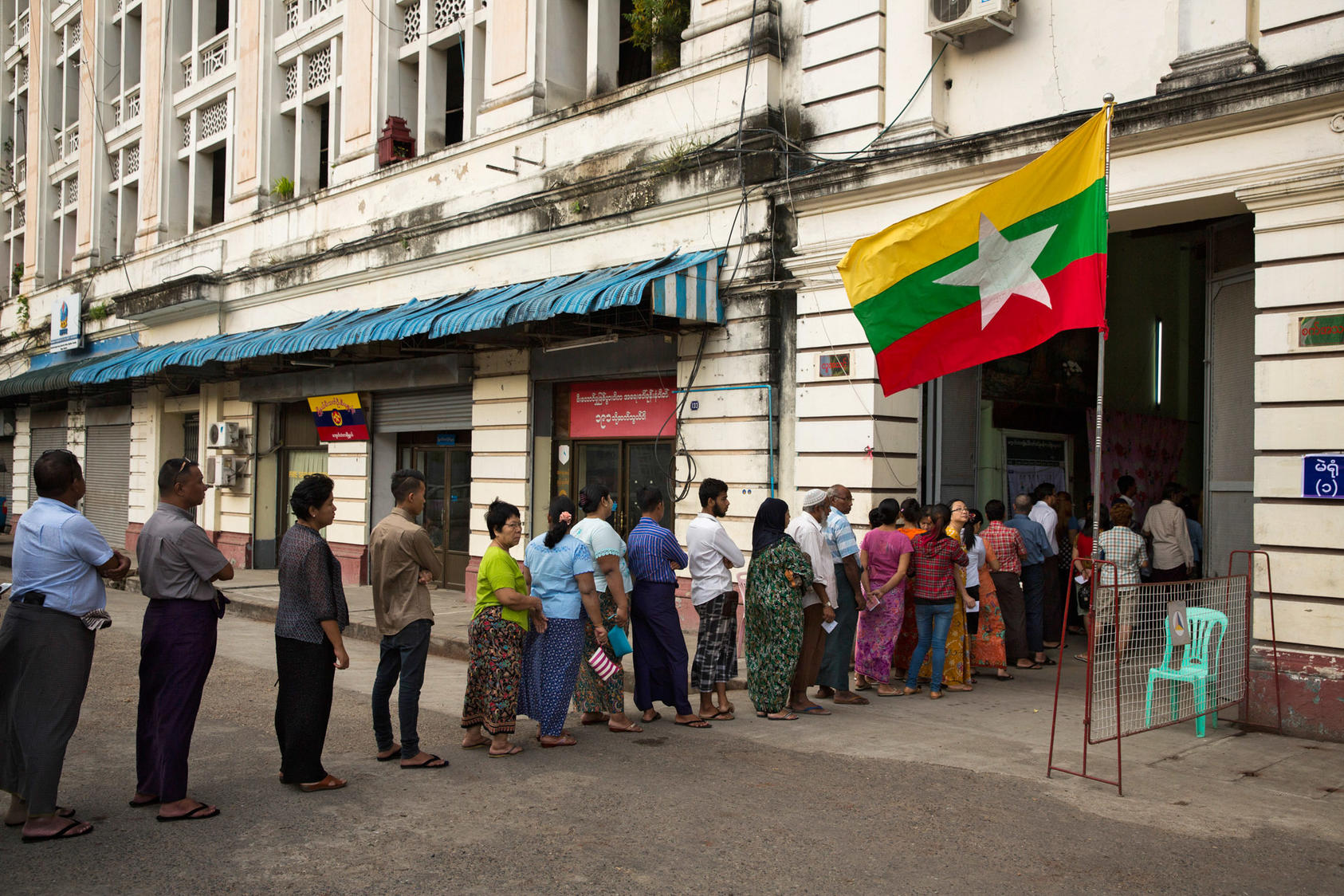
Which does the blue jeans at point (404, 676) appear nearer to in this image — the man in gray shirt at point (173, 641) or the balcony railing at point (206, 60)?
the man in gray shirt at point (173, 641)

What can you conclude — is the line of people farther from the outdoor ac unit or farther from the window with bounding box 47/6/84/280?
the window with bounding box 47/6/84/280

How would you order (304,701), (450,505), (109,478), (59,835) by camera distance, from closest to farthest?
(59,835) < (304,701) < (450,505) < (109,478)

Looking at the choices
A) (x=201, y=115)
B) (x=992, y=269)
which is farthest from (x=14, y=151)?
(x=992, y=269)

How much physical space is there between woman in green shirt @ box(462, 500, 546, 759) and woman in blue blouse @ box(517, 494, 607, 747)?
186 mm

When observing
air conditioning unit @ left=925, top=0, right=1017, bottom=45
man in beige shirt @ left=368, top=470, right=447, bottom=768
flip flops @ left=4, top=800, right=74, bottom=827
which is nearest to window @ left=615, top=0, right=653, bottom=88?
air conditioning unit @ left=925, top=0, right=1017, bottom=45

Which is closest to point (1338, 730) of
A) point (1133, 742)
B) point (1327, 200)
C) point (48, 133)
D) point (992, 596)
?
point (1133, 742)

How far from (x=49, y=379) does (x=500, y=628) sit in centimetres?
1902

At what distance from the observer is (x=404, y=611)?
643cm

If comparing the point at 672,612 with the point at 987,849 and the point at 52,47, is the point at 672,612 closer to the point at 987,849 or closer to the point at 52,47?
the point at 987,849

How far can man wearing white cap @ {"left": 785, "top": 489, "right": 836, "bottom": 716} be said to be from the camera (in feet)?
26.7

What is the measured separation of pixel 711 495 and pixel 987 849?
3.44 metres

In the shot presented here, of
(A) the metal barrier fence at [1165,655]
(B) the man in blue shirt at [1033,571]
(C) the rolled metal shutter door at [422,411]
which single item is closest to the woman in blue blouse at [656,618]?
(A) the metal barrier fence at [1165,655]

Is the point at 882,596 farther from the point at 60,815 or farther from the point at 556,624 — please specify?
the point at 60,815

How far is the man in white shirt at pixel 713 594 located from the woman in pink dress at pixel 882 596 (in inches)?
58.8
